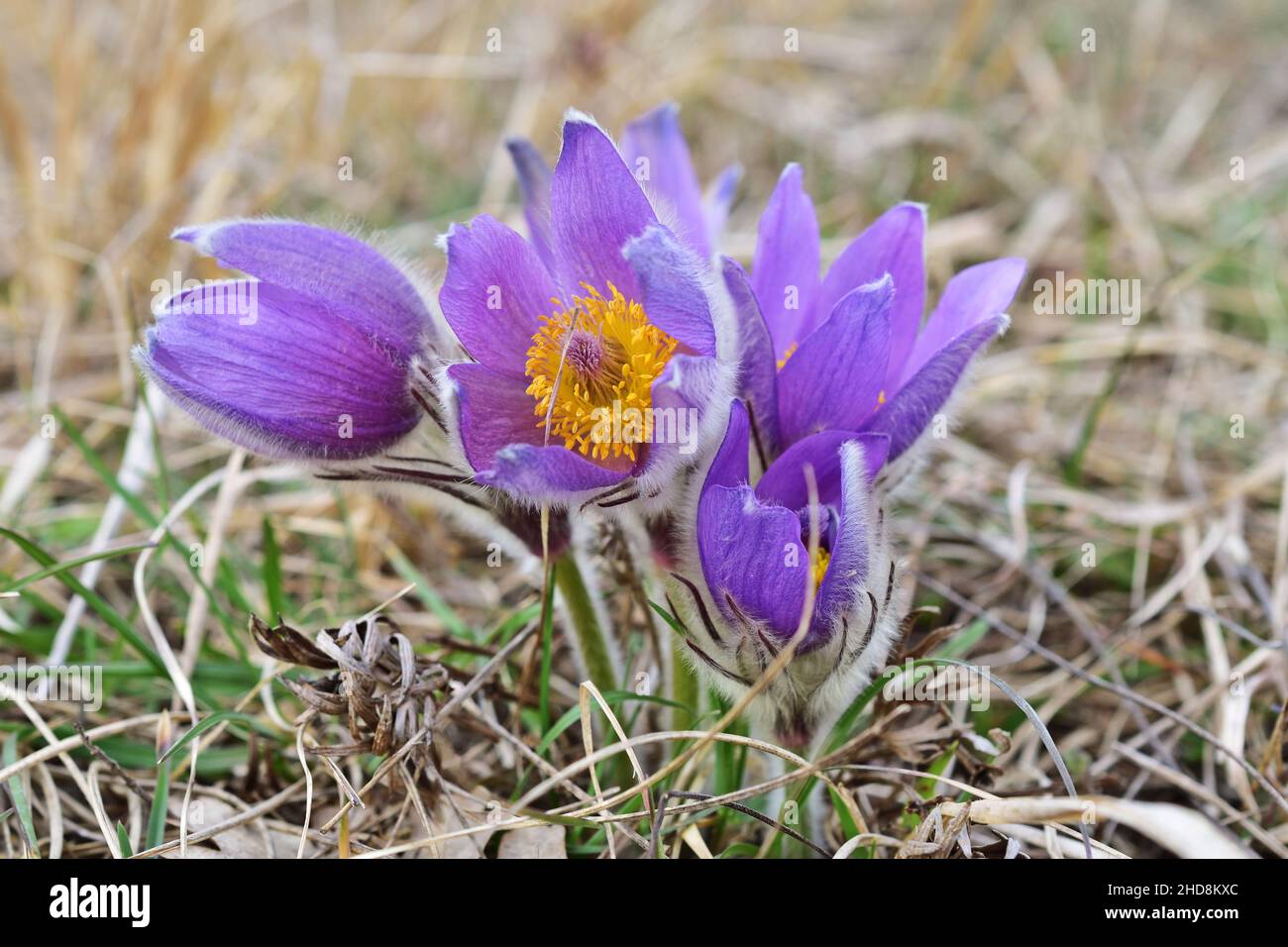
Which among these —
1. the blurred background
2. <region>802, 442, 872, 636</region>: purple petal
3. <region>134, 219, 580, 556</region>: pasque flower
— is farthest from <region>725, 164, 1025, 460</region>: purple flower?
the blurred background

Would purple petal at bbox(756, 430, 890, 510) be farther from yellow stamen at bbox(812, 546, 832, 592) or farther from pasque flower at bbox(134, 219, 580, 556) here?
pasque flower at bbox(134, 219, 580, 556)

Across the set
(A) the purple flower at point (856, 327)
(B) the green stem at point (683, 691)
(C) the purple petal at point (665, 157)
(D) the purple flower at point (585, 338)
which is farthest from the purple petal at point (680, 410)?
(C) the purple petal at point (665, 157)

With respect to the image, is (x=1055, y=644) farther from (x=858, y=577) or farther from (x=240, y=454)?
(x=240, y=454)

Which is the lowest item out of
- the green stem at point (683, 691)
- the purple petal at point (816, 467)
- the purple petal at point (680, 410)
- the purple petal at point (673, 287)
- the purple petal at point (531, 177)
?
the green stem at point (683, 691)

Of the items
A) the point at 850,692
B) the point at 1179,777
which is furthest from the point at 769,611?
the point at 1179,777

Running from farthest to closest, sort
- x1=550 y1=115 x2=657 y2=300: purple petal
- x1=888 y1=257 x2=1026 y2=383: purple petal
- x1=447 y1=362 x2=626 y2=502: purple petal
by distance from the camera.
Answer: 1. x1=888 y1=257 x2=1026 y2=383: purple petal
2. x1=550 y1=115 x2=657 y2=300: purple petal
3. x1=447 y1=362 x2=626 y2=502: purple petal

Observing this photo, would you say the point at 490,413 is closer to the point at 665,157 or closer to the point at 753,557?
the point at 753,557

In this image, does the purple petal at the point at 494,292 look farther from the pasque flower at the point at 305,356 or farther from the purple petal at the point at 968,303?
the purple petal at the point at 968,303
